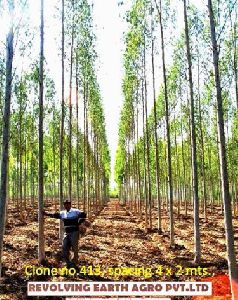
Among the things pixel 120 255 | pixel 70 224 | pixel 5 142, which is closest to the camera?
pixel 5 142

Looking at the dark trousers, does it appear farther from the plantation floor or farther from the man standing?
the plantation floor

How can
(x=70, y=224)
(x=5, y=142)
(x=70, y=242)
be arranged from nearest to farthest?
1. (x=5, y=142)
2. (x=70, y=224)
3. (x=70, y=242)

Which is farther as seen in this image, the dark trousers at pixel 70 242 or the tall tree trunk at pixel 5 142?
the dark trousers at pixel 70 242

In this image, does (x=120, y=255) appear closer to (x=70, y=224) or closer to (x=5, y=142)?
(x=70, y=224)

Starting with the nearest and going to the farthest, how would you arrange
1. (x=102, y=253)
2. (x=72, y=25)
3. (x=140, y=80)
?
1. (x=102, y=253)
2. (x=72, y=25)
3. (x=140, y=80)

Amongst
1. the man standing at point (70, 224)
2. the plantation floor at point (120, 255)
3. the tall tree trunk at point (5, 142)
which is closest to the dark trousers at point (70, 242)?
the man standing at point (70, 224)

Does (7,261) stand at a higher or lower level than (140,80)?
lower

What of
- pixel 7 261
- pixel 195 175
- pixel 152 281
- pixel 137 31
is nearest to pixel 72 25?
pixel 137 31

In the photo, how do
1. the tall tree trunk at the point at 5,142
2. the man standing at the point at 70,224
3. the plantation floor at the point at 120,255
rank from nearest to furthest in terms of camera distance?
1. the tall tree trunk at the point at 5,142
2. the plantation floor at the point at 120,255
3. the man standing at the point at 70,224

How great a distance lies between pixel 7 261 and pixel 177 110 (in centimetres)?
1746

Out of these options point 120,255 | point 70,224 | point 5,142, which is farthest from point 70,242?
point 5,142

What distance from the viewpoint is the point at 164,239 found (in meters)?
15.6

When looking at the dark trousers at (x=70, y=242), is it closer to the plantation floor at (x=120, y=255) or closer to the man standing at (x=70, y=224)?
the man standing at (x=70, y=224)

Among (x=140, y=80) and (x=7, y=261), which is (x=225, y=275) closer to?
(x=7, y=261)
